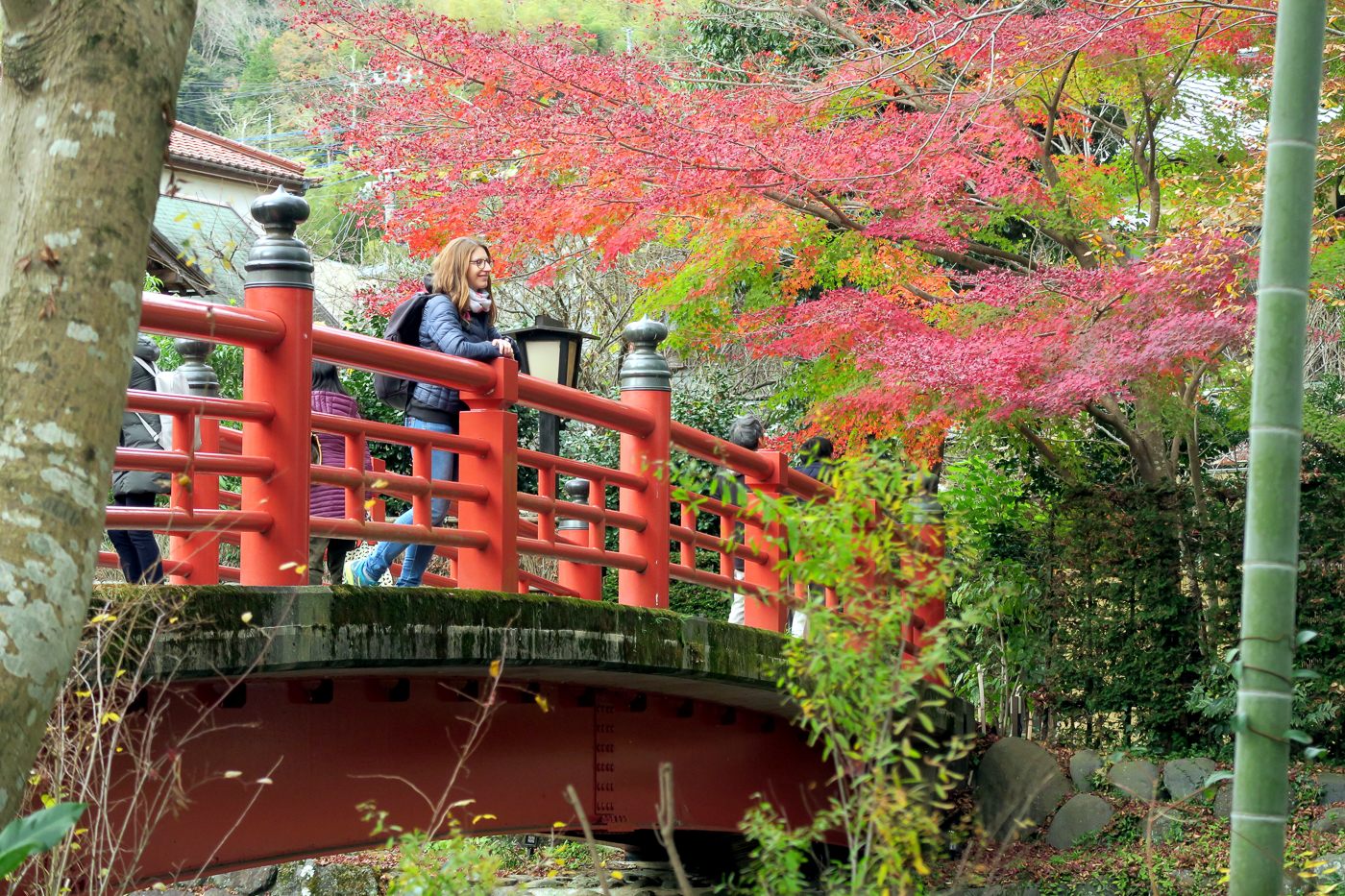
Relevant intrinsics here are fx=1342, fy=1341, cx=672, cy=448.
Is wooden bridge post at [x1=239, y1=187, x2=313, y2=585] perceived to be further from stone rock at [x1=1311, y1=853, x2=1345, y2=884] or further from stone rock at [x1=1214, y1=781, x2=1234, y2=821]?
stone rock at [x1=1214, y1=781, x2=1234, y2=821]

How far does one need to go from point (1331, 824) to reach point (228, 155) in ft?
65.0

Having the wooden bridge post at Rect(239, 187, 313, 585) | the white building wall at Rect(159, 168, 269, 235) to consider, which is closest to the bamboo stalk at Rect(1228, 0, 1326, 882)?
the wooden bridge post at Rect(239, 187, 313, 585)

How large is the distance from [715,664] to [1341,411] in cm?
921

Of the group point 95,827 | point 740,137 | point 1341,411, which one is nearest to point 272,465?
point 95,827

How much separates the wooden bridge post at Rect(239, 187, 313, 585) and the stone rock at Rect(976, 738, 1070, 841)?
6.56m

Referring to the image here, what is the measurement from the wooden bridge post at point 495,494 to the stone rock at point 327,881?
23.0 feet

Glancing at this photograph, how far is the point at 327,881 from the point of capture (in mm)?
11367

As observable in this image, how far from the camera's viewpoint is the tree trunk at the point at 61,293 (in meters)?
2.63

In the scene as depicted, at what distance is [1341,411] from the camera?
12.7 m

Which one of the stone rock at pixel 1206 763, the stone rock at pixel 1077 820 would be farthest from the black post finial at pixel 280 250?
the stone rock at pixel 1206 763

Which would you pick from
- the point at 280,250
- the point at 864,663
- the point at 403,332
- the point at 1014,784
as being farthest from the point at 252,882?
the point at 864,663

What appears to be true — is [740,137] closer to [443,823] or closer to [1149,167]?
[1149,167]

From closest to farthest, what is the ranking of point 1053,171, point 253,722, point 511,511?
point 253,722 < point 511,511 < point 1053,171

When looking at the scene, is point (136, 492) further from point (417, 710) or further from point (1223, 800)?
point (1223, 800)
